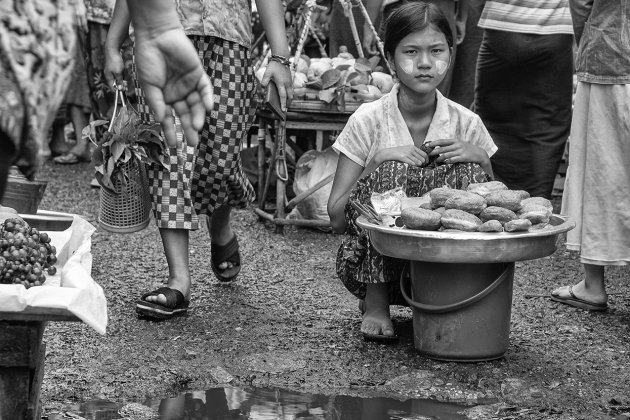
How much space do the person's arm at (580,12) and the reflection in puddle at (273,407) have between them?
1.72m

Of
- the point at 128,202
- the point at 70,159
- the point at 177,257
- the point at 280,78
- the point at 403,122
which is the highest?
the point at 280,78

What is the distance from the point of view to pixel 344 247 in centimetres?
386

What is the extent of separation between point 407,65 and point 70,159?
467cm

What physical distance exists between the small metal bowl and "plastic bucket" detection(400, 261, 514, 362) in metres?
0.17

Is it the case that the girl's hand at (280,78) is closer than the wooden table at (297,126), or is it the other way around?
the girl's hand at (280,78)

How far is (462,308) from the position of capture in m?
3.48

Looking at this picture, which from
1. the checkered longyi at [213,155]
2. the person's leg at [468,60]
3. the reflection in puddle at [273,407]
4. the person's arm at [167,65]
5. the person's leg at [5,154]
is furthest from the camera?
the person's leg at [468,60]

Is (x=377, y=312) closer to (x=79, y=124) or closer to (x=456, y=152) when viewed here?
(x=456, y=152)

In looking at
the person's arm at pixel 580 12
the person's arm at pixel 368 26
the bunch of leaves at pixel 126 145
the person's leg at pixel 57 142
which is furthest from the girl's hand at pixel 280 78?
the person's leg at pixel 57 142

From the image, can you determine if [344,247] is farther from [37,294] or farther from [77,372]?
[37,294]

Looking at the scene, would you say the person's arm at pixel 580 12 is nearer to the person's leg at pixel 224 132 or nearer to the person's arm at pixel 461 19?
the person's leg at pixel 224 132

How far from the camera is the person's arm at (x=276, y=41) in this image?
4.14 metres

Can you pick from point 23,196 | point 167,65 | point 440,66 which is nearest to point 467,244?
point 440,66

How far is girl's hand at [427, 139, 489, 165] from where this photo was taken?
3.66 m
